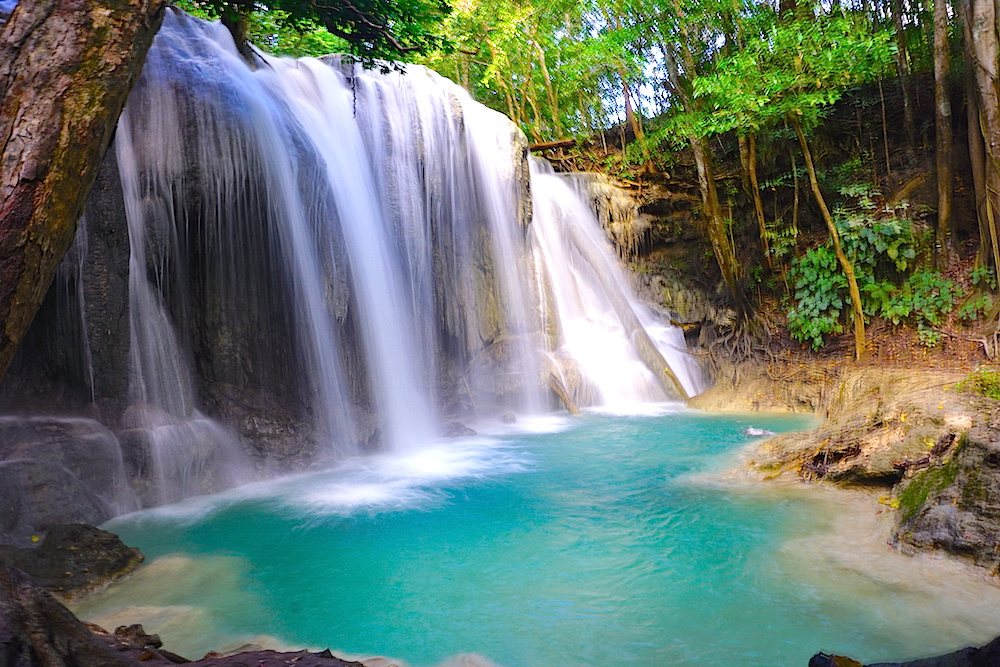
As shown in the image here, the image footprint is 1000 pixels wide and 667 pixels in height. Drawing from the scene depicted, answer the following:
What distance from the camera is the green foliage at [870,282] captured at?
32.9 feet

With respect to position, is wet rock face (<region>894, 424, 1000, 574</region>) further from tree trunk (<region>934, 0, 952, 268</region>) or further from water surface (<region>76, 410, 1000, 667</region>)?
tree trunk (<region>934, 0, 952, 268</region>)

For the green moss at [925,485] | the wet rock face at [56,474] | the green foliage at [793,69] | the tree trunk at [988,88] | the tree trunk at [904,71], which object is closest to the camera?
the green moss at [925,485]

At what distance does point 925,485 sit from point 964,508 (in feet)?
1.66

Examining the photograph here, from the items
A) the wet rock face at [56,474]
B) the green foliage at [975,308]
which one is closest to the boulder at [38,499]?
the wet rock face at [56,474]

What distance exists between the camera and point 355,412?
8664mm

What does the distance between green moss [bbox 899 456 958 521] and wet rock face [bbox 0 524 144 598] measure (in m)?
5.40

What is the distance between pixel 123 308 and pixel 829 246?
434 inches

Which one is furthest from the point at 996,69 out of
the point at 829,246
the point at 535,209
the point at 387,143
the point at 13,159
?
the point at 13,159

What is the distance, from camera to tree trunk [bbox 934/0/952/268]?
9.59 m

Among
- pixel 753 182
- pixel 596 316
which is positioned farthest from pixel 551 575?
pixel 753 182

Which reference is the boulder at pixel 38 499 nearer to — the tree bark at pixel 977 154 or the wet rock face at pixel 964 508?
the wet rock face at pixel 964 508

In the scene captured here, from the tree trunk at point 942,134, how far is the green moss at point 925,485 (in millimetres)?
7279

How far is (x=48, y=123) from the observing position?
2.53 meters

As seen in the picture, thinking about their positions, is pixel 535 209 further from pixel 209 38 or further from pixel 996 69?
pixel 996 69
